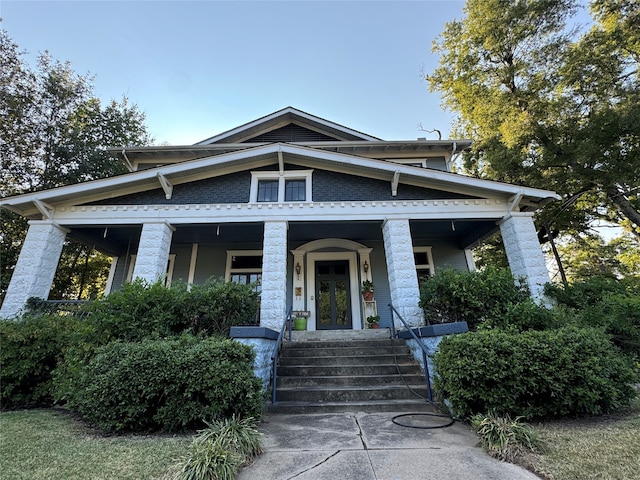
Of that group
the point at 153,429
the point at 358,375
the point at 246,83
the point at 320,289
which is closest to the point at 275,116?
the point at 246,83

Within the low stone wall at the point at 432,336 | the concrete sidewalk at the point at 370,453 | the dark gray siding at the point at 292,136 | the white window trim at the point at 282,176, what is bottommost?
the concrete sidewalk at the point at 370,453

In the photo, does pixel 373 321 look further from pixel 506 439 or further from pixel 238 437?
pixel 238 437

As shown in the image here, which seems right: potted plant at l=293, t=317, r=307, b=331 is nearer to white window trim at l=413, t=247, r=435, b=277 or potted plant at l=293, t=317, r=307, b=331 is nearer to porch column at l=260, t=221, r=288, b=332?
porch column at l=260, t=221, r=288, b=332

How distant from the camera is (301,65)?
10305 mm

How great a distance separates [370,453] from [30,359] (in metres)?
5.86

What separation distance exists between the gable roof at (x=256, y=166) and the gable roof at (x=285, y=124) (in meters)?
3.57

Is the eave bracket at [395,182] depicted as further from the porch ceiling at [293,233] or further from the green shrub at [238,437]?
the green shrub at [238,437]

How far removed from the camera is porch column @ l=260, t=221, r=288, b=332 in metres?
6.81

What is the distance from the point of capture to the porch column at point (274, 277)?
6.81 meters

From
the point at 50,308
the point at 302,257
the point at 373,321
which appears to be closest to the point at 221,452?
the point at 373,321

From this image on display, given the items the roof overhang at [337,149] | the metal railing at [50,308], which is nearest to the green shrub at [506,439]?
the metal railing at [50,308]

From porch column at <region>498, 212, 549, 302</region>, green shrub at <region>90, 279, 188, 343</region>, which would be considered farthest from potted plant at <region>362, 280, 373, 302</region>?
green shrub at <region>90, 279, 188, 343</region>

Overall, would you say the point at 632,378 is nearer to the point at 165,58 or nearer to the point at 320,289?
the point at 320,289

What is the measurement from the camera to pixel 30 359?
5074 millimetres
